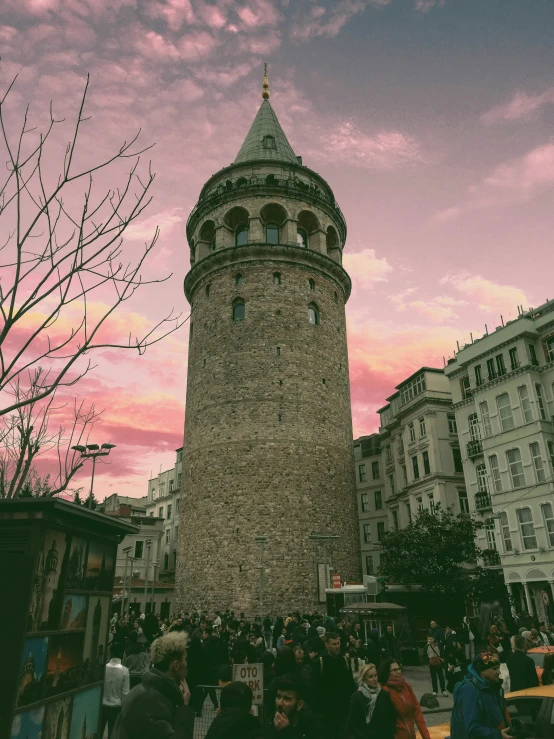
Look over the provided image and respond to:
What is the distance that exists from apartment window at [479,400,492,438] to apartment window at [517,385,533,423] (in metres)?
2.14

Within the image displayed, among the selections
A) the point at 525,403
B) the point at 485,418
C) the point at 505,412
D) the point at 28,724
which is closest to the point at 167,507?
the point at 485,418

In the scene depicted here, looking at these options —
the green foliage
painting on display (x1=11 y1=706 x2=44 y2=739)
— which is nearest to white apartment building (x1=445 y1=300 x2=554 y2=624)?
the green foliage

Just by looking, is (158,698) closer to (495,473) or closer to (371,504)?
(495,473)

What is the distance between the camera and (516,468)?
26.8 m

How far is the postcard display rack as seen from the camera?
5.29 metres

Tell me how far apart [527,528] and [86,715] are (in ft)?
78.4

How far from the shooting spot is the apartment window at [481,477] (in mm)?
29469

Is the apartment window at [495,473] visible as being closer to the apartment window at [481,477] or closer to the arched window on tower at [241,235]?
the apartment window at [481,477]

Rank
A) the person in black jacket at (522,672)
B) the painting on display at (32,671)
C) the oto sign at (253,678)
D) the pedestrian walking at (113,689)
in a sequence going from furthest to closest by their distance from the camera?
the person in black jacket at (522,672) → the pedestrian walking at (113,689) → the oto sign at (253,678) → the painting on display at (32,671)

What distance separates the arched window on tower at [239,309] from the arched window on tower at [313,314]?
3.87 m

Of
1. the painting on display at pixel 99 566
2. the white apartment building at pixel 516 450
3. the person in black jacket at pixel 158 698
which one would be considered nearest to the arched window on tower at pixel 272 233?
the white apartment building at pixel 516 450

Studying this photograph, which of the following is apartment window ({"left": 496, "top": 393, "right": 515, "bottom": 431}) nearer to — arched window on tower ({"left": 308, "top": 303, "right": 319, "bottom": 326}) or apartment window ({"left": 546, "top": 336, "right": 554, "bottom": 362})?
apartment window ({"left": 546, "top": 336, "right": 554, "bottom": 362})

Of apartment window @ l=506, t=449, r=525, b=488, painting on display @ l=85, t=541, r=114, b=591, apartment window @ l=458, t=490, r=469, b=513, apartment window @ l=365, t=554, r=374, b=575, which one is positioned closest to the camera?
painting on display @ l=85, t=541, r=114, b=591

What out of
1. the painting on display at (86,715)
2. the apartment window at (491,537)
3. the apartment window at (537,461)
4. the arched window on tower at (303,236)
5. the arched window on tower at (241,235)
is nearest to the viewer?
the painting on display at (86,715)
